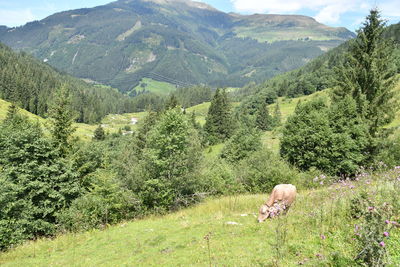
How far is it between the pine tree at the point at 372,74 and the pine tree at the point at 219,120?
52284mm

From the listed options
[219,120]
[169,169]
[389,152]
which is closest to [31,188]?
[169,169]

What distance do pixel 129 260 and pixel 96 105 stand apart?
206659 mm

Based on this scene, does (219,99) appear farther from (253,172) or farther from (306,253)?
(306,253)

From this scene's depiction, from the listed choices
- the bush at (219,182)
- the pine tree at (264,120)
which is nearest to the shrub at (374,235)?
the bush at (219,182)

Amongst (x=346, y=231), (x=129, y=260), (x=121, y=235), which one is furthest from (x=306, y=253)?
(x=121, y=235)

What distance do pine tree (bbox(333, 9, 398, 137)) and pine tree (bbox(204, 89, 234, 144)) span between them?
172ft

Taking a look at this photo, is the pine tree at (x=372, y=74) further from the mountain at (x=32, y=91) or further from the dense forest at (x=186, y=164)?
the mountain at (x=32, y=91)

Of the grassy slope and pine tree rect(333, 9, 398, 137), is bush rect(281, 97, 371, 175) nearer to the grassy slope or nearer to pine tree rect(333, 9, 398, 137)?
pine tree rect(333, 9, 398, 137)

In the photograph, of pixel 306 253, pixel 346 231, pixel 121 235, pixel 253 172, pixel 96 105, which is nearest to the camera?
pixel 306 253

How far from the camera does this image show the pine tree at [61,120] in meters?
27.5

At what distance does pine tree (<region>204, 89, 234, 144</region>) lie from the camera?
74.5 meters

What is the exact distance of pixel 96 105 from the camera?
19762 centimetres

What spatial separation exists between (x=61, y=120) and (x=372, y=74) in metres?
32.1

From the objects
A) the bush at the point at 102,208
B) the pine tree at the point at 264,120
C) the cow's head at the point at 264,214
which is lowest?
the pine tree at the point at 264,120
